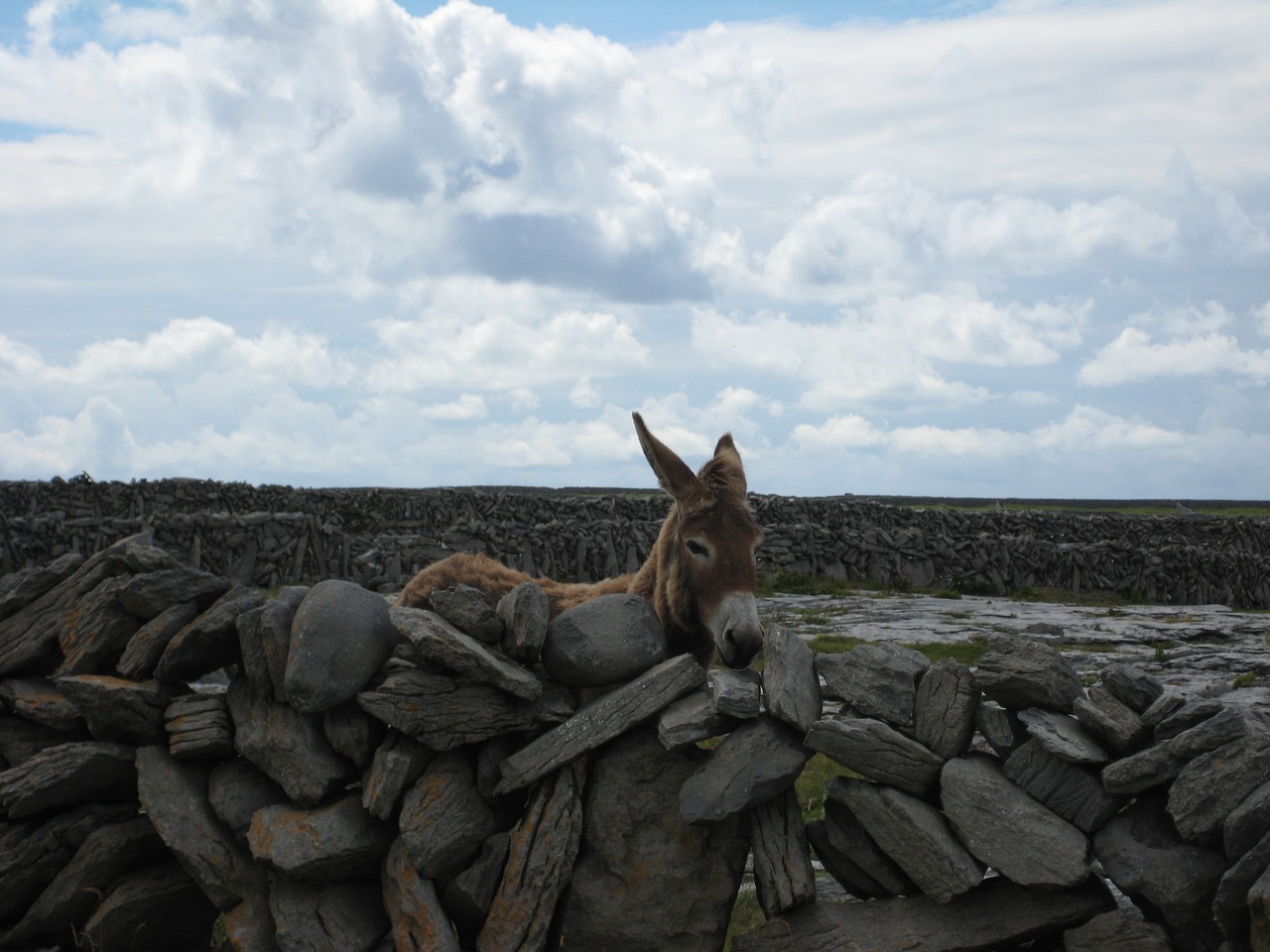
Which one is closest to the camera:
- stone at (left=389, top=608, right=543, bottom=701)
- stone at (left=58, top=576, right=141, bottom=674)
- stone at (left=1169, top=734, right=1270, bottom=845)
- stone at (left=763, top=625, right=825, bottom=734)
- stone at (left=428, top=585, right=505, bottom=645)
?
stone at (left=1169, top=734, right=1270, bottom=845)

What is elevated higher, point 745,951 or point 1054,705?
point 1054,705

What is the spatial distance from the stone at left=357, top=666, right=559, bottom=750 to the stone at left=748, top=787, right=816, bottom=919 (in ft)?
4.48

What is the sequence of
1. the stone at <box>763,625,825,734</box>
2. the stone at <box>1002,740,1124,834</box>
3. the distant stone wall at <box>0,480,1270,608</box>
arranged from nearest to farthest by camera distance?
1. the stone at <box>1002,740,1124,834</box>
2. the stone at <box>763,625,825,734</box>
3. the distant stone wall at <box>0,480,1270,608</box>

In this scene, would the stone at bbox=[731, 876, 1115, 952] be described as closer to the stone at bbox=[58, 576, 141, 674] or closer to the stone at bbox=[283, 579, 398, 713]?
the stone at bbox=[283, 579, 398, 713]

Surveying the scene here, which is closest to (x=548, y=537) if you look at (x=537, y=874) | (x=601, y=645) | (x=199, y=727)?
(x=199, y=727)

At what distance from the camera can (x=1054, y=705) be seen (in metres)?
5.21

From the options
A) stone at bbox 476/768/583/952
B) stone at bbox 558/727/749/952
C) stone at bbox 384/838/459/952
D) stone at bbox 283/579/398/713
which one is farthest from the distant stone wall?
stone at bbox 558/727/749/952

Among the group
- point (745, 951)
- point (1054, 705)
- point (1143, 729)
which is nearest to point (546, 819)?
point (745, 951)

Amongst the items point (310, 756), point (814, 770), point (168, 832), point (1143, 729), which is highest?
point (1143, 729)

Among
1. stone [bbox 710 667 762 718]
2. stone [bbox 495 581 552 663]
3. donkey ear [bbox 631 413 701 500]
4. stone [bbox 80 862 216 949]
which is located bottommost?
stone [bbox 80 862 216 949]

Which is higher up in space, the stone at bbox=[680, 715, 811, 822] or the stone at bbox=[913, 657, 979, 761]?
the stone at bbox=[913, 657, 979, 761]

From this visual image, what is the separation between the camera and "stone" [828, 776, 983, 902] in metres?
5.00

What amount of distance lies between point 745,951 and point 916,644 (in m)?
12.4

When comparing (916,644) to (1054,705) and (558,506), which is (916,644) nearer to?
(1054,705)
